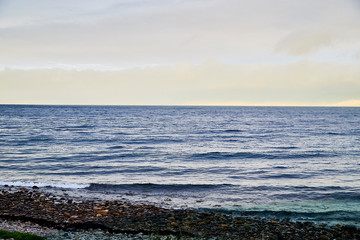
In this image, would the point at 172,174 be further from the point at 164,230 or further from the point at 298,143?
the point at 298,143

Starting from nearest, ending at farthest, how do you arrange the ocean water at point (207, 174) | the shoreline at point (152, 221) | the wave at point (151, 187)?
the shoreline at point (152, 221), the ocean water at point (207, 174), the wave at point (151, 187)

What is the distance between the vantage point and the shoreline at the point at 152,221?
10273 millimetres

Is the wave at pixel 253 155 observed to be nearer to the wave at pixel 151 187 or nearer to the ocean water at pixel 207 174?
the ocean water at pixel 207 174

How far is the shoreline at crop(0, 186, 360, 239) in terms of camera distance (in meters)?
10.3

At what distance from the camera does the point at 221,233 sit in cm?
1029

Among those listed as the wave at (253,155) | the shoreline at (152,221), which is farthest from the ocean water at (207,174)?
the shoreline at (152,221)

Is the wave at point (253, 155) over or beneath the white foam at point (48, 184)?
over

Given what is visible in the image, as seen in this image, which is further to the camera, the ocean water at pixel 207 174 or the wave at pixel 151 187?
the wave at pixel 151 187

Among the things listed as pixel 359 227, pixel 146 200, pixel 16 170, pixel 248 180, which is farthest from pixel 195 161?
pixel 359 227

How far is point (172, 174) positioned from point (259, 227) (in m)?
9.98

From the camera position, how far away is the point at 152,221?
1116cm

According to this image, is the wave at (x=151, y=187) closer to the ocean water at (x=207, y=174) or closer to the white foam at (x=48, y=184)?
the ocean water at (x=207, y=174)

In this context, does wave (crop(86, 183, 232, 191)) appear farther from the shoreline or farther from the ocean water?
the shoreline

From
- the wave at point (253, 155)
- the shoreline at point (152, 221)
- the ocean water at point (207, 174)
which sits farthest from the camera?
the wave at point (253, 155)
